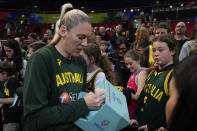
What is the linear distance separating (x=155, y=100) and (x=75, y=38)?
1070mm

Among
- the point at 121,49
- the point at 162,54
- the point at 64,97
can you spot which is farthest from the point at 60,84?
the point at 121,49

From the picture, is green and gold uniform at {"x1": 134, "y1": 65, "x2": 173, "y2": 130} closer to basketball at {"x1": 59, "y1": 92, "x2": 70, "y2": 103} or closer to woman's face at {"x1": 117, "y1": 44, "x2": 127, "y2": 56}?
basketball at {"x1": 59, "y1": 92, "x2": 70, "y2": 103}

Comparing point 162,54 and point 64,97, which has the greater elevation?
point 162,54

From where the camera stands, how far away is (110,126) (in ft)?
3.97

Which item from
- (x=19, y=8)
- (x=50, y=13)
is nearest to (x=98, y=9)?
(x=50, y=13)

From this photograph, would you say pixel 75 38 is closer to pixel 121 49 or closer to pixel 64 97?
pixel 64 97

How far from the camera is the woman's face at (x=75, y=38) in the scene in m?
1.32

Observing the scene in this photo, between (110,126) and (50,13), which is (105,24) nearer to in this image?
(50,13)

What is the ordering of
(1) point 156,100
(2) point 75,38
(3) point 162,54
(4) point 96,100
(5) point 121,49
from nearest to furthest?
(4) point 96,100, (2) point 75,38, (1) point 156,100, (3) point 162,54, (5) point 121,49

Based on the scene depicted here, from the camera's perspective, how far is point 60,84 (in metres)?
1.26

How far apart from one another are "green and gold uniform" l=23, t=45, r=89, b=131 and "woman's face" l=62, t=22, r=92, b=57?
83mm

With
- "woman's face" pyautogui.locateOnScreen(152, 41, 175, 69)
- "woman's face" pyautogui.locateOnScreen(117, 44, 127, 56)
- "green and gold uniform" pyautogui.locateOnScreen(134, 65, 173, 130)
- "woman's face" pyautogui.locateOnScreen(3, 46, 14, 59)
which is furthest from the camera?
"woman's face" pyautogui.locateOnScreen(117, 44, 127, 56)

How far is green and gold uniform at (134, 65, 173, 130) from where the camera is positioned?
1.88 meters

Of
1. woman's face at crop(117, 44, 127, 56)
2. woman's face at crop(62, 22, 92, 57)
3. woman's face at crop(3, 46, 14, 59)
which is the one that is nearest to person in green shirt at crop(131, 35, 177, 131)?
woman's face at crop(62, 22, 92, 57)
